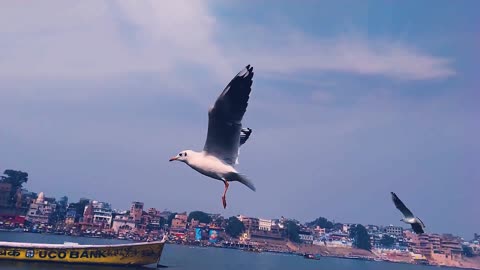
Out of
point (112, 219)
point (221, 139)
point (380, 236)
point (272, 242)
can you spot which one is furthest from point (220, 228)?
point (221, 139)

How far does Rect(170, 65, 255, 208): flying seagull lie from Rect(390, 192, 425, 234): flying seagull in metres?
8.73

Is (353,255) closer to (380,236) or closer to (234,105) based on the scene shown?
(380,236)

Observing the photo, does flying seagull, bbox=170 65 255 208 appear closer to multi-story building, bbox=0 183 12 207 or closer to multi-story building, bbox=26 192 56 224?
multi-story building, bbox=0 183 12 207

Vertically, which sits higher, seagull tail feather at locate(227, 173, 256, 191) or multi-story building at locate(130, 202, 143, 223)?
multi-story building at locate(130, 202, 143, 223)

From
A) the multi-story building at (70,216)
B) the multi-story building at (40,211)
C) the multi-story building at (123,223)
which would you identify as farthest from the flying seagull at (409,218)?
the multi-story building at (70,216)

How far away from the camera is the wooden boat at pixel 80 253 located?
2911 centimetres

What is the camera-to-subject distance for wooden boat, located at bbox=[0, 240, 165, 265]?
29109 mm

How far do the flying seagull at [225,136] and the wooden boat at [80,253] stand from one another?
25.3 metres

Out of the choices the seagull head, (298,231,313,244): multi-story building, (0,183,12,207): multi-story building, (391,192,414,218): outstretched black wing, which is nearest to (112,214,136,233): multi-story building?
(0,183,12,207): multi-story building

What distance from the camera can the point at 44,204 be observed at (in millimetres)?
103562

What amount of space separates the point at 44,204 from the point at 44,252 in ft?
262

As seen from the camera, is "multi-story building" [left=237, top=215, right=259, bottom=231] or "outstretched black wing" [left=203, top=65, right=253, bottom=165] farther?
"multi-story building" [left=237, top=215, right=259, bottom=231]

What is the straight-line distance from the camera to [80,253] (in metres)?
30.0

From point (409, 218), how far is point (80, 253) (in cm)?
2163
